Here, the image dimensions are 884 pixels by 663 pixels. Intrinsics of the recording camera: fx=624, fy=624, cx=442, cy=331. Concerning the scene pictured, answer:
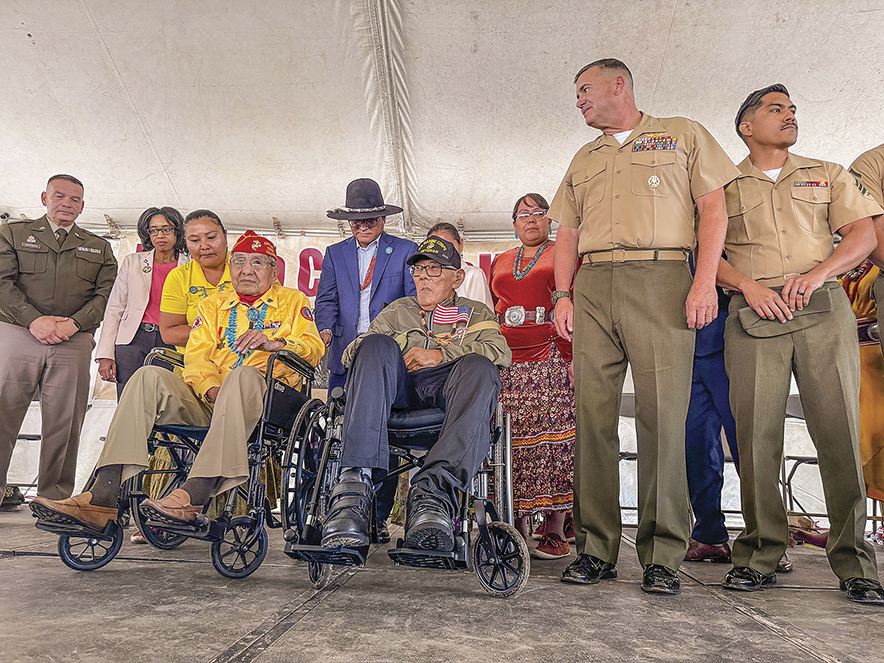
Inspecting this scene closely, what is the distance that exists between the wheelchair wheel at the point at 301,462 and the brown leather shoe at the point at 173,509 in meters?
0.28

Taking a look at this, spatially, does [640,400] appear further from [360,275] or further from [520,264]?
[360,275]

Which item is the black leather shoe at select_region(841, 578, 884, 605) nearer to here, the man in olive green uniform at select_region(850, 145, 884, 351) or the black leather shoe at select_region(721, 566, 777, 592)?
the black leather shoe at select_region(721, 566, 777, 592)

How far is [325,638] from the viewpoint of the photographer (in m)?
1.21

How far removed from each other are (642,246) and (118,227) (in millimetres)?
4527

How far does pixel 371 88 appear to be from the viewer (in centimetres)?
389

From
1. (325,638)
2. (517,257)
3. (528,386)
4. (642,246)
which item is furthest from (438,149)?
(325,638)

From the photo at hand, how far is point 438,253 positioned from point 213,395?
1.00m

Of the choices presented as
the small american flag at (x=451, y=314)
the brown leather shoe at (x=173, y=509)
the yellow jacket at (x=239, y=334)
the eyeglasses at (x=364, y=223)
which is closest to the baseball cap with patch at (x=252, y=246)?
the yellow jacket at (x=239, y=334)

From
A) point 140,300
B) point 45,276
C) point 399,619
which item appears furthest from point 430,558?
point 45,276

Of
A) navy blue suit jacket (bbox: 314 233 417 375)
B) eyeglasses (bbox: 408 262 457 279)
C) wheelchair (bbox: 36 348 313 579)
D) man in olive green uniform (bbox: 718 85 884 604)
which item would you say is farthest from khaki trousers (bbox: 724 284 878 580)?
navy blue suit jacket (bbox: 314 233 417 375)

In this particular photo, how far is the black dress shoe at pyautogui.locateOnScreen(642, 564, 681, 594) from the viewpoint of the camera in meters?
1.73

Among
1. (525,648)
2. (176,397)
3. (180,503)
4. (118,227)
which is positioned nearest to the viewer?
(525,648)

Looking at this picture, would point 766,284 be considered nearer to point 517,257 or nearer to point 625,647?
point 517,257

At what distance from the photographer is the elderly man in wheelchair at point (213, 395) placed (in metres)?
1.93
